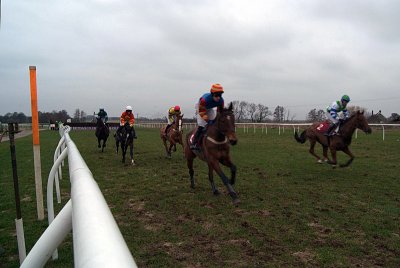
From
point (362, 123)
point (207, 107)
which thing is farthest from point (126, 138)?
point (362, 123)

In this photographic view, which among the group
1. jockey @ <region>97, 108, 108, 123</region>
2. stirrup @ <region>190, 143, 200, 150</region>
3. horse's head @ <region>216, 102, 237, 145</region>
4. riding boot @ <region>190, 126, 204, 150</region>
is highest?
jockey @ <region>97, 108, 108, 123</region>

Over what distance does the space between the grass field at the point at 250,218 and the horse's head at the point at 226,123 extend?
1.38 meters

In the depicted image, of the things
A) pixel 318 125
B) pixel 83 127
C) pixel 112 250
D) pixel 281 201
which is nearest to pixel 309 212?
pixel 281 201

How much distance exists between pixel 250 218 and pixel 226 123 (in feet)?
5.86

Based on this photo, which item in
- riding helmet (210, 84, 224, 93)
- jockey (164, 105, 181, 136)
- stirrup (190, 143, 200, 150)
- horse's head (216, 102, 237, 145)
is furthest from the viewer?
jockey (164, 105, 181, 136)

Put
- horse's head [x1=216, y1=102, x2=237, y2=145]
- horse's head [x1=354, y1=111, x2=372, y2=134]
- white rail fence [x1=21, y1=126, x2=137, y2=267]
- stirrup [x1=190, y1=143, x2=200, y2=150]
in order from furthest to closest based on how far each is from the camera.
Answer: horse's head [x1=354, y1=111, x2=372, y2=134] < stirrup [x1=190, y1=143, x2=200, y2=150] < horse's head [x1=216, y1=102, x2=237, y2=145] < white rail fence [x1=21, y1=126, x2=137, y2=267]

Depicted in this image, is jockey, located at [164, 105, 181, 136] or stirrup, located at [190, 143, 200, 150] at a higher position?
jockey, located at [164, 105, 181, 136]

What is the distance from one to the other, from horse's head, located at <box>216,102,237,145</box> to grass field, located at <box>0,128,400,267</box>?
4.52 feet

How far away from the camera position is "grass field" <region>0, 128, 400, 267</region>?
3.85 metres

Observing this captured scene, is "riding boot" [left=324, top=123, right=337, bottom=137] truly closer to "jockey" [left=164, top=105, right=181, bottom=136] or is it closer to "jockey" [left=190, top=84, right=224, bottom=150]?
"jockey" [left=190, top=84, right=224, bottom=150]

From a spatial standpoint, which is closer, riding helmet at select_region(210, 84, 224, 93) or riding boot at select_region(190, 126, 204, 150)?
riding helmet at select_region(210, 84, 224, 93)

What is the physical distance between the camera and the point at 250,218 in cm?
530

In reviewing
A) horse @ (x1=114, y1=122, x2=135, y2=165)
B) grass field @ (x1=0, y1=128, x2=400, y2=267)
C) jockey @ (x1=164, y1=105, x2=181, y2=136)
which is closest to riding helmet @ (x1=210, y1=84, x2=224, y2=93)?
grass field @ (x1=0, y1=128, x2=400, y2=267)

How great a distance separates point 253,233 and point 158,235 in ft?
4.47
